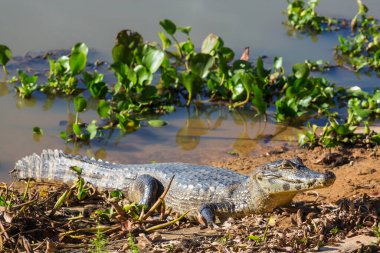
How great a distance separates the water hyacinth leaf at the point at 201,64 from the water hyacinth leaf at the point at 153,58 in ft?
1.15

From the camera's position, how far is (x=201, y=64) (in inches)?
330

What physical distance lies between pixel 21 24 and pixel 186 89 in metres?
2.95

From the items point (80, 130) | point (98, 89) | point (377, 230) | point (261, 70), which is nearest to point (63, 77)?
point (98, 89)

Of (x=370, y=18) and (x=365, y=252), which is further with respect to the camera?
(x=370, y=18)

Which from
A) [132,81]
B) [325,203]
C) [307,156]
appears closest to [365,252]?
[325,203]

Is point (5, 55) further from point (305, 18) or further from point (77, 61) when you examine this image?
point (305, 18)

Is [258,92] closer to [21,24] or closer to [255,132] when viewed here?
[255,132]

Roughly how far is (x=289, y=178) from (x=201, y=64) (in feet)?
11.0

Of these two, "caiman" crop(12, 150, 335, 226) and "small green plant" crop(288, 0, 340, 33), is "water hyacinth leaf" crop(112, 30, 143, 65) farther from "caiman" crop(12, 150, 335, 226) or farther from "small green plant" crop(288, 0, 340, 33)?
"small green plant" crop(288, 0, 340, 33)

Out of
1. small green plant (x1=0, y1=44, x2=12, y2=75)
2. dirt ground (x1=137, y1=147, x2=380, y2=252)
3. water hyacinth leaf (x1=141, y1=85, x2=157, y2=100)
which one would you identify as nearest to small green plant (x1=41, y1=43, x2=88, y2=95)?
small green plant (x1=0, y1=44, x2=12, y2=75)

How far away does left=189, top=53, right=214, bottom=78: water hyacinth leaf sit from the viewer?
8.33 metres

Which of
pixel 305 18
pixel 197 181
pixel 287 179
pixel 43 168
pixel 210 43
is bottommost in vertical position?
pixel 43 168

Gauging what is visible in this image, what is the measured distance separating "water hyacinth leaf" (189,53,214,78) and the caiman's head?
298 centimetres

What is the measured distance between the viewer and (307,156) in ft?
23.4
